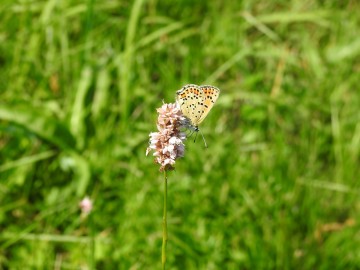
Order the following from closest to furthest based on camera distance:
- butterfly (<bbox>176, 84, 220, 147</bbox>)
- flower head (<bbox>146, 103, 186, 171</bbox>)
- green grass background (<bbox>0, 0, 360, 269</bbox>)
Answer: flower head (<bbox>146, 103, 186, 171</bbox>), butterfly (<bbox>176, 84, 220, 147</bbox>), green grass background (<bbox>0, 0, 360, 269</bbox>)

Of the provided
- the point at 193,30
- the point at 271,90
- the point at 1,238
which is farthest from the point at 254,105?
the point at 1,238

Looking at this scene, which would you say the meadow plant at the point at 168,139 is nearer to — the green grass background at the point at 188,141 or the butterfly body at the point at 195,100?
the butterfly body at the point at 195,100

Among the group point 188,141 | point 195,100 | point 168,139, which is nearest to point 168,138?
point 168,139

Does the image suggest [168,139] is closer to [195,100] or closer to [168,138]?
[168,138]

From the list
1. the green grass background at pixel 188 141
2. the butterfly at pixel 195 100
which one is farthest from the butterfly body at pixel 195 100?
the green grass background at pixel 188 141

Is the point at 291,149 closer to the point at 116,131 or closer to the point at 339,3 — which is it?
the point at 116,131

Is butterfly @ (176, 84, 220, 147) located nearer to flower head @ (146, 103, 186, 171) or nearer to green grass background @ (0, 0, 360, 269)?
flower head @ (146, 103, 186, 171)

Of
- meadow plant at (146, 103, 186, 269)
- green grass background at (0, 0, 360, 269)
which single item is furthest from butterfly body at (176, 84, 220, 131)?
green grass background at (0, 0, 360, 269)
